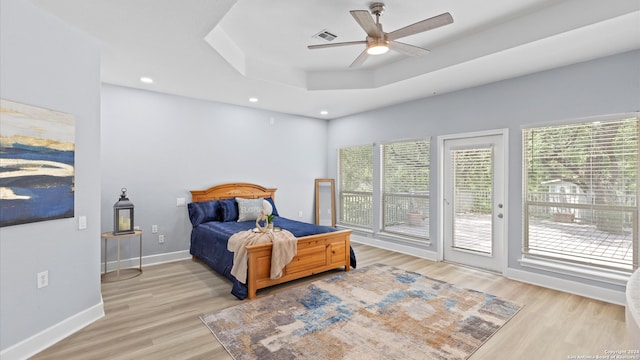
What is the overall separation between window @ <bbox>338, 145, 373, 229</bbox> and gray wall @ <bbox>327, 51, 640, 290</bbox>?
27.4 inches

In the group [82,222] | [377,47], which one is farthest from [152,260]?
[377,47]

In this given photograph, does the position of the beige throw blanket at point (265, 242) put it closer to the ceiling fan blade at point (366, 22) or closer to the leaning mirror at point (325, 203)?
the ceiling fan blade at point (366, 22)

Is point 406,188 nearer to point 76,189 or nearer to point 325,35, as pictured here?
point 325,35

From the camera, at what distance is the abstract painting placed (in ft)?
7.01

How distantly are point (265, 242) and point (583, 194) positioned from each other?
3.69 m

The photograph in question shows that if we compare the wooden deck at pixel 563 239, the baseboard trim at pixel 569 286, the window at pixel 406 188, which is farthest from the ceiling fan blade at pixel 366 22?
the baseboard trim at pixel 569 286

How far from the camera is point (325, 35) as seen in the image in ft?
10.9

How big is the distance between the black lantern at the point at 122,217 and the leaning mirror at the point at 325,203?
11.8 ft

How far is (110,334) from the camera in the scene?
256 cm

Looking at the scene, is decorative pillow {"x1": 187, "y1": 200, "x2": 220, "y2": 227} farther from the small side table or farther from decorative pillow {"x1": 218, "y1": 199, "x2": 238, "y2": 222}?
the small side table

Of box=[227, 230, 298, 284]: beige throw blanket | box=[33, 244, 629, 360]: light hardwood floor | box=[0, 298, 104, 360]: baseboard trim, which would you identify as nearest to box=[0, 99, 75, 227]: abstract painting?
box=[0, 298, 104, 360]: baseboard trim

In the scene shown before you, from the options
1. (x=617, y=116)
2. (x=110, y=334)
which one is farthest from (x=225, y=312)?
(x=617, y=116)

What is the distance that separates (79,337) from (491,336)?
3457 millimetres

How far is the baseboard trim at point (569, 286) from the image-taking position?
3.20 m
